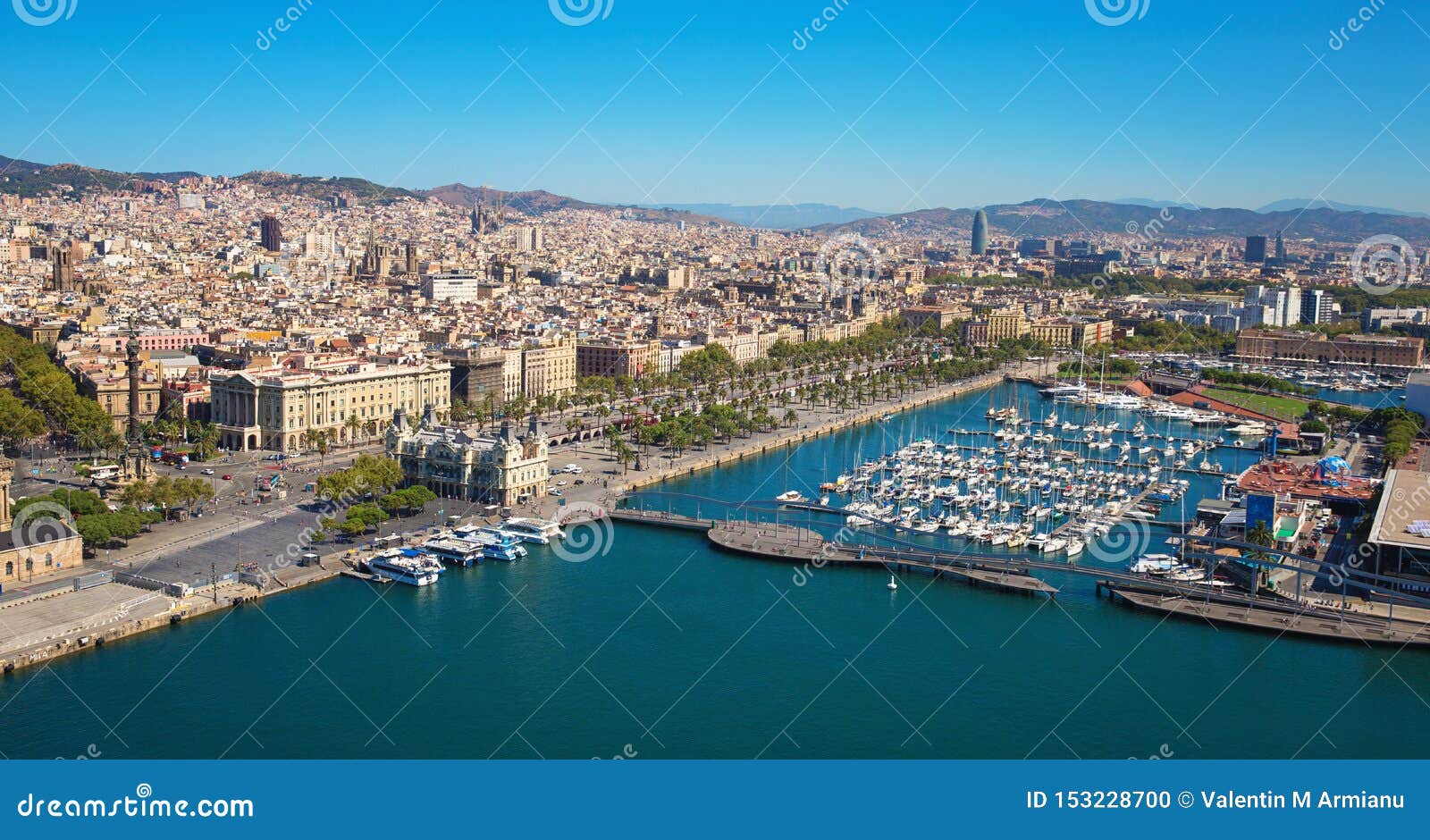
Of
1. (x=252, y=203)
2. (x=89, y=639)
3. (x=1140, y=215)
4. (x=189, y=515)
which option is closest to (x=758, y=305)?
(x=189, y=515)

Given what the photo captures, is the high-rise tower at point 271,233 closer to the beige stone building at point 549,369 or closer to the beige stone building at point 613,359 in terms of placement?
the beige stone building at point 613,359

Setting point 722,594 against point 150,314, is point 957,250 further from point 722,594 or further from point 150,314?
point 722,594

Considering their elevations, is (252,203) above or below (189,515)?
above

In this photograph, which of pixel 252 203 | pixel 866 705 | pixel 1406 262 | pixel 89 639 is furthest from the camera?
pixel 252 203

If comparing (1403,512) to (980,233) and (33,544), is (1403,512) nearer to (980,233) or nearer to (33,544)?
(33,544)

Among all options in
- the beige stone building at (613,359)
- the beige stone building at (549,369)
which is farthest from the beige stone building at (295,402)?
the beige stone building at (613,359)
